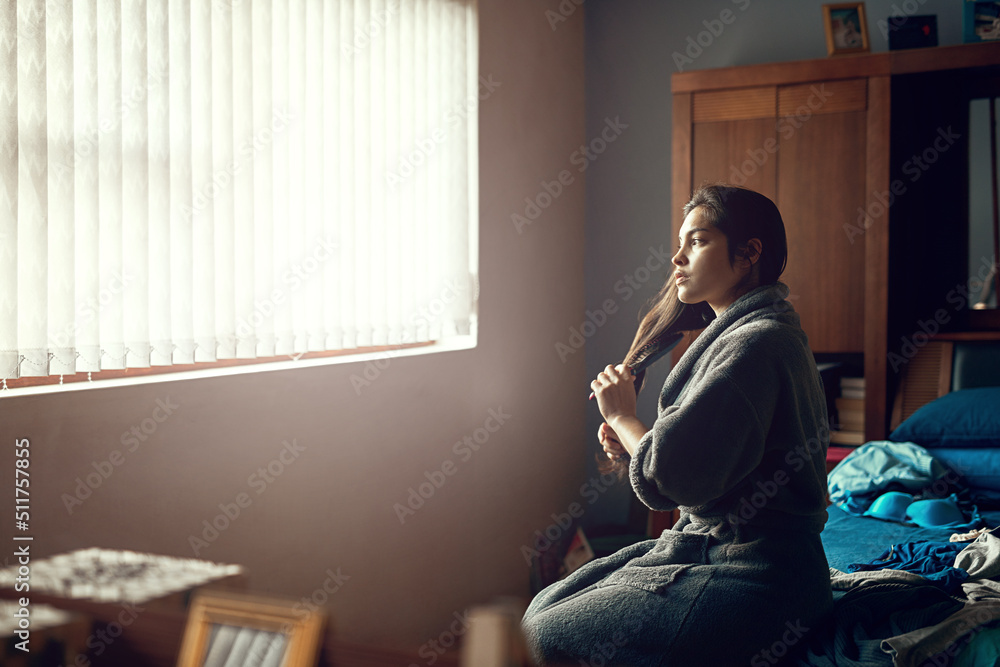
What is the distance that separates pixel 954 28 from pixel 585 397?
2290 millimetres

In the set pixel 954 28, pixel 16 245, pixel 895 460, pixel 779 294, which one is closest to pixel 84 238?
pixel 16 245

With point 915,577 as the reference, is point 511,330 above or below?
above

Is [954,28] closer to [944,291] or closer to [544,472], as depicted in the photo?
[944,291]

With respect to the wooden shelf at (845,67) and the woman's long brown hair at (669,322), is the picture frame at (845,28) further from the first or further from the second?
the woman's long brown hair at (669,322)

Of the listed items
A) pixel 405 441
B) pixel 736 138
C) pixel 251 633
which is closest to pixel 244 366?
pixel 405 441

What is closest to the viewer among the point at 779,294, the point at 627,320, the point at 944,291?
the point at 779,294

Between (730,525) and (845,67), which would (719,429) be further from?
(845,67)

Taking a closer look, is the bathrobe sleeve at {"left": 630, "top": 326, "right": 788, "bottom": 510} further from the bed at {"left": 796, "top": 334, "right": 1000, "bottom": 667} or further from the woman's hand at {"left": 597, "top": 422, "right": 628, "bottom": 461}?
the bed at {"left": 796, "top": 334, "right": 1000, "bottom": 667}

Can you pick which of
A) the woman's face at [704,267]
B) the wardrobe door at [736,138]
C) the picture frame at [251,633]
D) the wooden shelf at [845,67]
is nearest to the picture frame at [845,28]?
the wooden shelf at [845,67]

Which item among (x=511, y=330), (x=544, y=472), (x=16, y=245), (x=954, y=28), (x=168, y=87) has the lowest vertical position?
(x=544, y=472)

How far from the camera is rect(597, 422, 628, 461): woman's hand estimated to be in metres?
1.56

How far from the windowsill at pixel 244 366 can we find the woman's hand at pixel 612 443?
1069 mm

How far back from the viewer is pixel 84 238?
1746mm

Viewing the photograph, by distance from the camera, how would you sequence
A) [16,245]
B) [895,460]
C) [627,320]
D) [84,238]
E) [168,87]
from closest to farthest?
1. [16,245]
2. [84,238]
3. [168,87]
4. [895,460]
5. [627,320]
